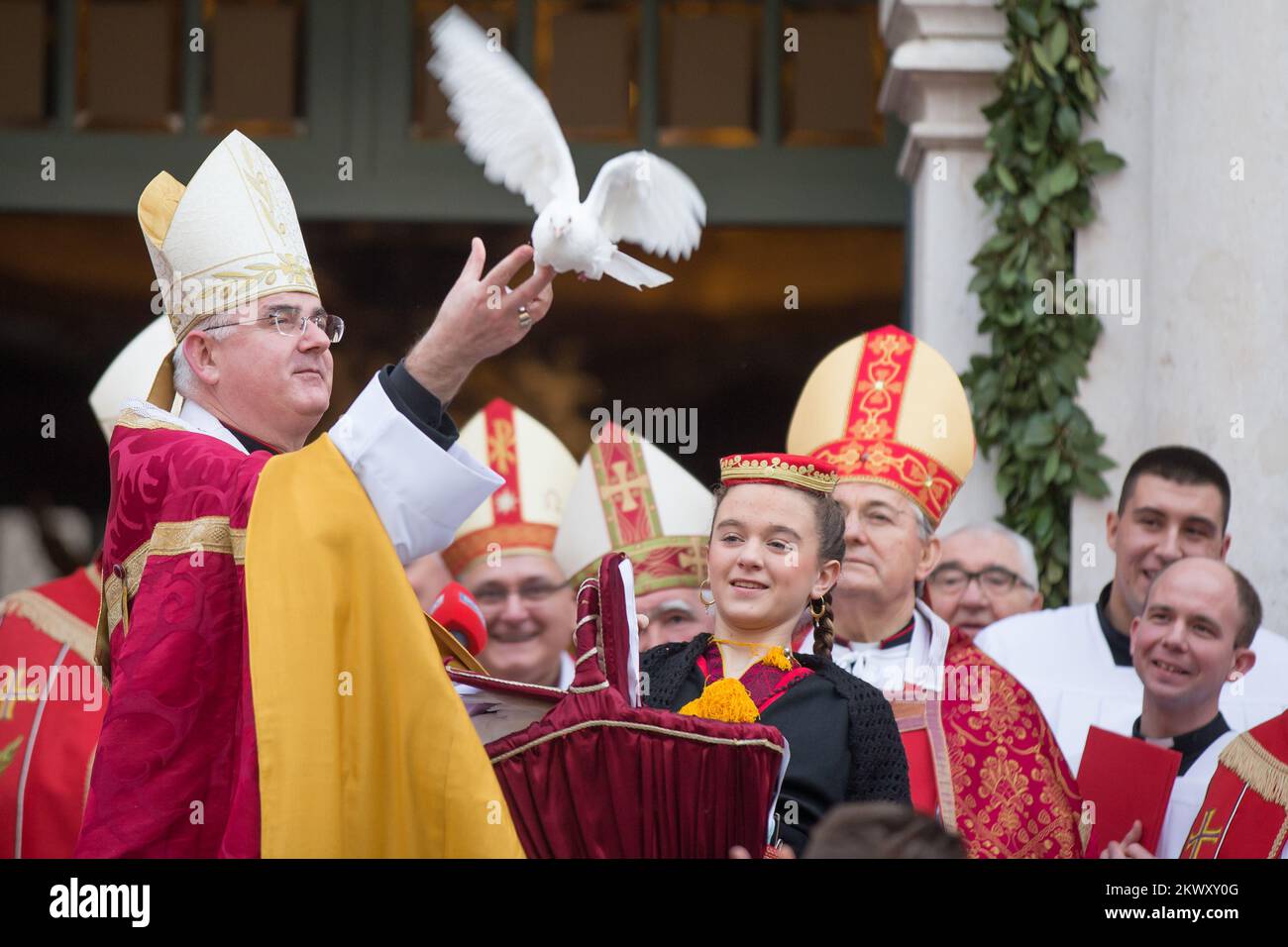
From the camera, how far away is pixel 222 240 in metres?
3.40

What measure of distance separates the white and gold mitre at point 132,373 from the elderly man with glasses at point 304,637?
202cm

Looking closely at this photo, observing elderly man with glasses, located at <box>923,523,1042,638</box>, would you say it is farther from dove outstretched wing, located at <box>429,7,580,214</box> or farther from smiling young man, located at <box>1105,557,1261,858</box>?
dove outstretched wing, located at <box>429,7,580,214</box>

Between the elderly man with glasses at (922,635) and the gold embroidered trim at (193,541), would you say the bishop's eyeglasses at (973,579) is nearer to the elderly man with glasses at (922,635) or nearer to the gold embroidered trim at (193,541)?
the elderly man with glasses at (922,635)

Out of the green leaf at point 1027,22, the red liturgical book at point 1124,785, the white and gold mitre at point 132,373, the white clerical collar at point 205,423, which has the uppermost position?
the green leaf at point 1027,22

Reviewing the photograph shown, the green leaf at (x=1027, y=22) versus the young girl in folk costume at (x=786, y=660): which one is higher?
the green leaf at (x=1027, y=22)

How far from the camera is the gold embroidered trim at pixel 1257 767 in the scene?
398cm

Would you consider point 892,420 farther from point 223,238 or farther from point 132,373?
point 132,373

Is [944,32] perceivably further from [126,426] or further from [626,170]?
[126,426]

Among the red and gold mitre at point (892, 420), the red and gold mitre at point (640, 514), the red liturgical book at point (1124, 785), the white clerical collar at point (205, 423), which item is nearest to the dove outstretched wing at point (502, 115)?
the white clerical collar at point (205, 423)

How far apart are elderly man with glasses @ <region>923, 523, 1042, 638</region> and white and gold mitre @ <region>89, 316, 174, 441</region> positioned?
219 cm

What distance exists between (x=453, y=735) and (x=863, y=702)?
0.82 meters

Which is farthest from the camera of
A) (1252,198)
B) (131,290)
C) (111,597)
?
(131,290)
